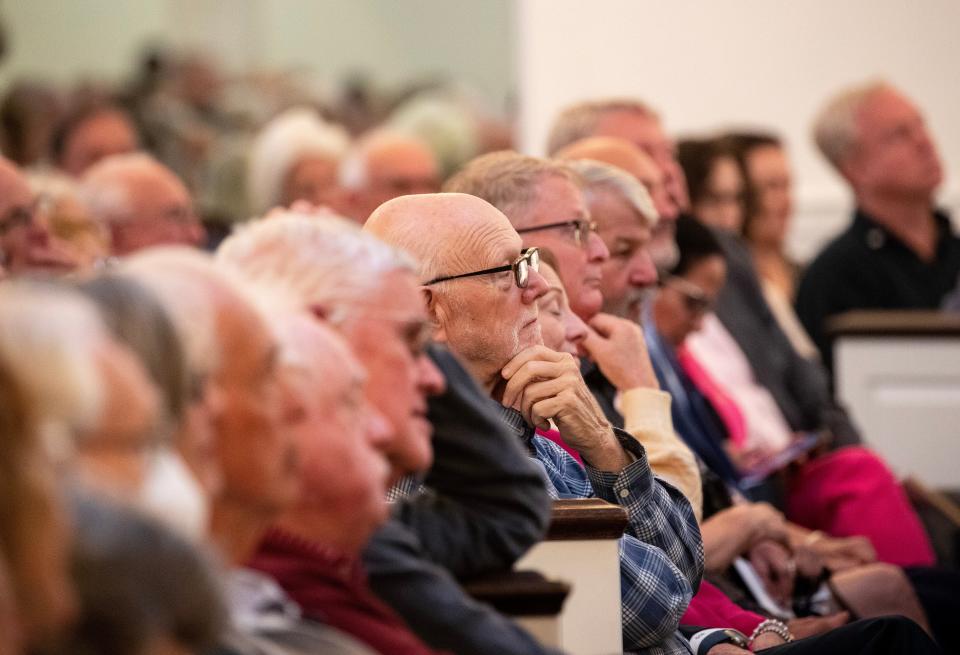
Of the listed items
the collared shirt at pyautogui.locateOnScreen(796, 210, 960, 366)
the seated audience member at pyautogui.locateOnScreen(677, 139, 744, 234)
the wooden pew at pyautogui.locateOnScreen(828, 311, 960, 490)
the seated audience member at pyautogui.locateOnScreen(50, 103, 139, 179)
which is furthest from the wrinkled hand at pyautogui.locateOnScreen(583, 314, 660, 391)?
the seated audience member at pyautogui.locateOnScreen(50, 103, 139, 179)

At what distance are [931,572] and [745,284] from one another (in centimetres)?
177

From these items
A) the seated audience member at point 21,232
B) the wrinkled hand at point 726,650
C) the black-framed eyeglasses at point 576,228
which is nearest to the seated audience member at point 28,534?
the wrinkled hand at point 726,650

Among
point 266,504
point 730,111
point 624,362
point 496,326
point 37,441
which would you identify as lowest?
point 730,111

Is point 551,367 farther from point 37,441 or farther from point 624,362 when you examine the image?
point 37,441

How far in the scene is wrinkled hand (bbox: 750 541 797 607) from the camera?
13.6 ft

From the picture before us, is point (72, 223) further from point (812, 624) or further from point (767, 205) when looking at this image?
point (767, 205)

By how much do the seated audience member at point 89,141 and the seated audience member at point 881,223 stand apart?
3048mm

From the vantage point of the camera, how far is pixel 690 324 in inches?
193

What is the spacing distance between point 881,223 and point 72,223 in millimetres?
3501

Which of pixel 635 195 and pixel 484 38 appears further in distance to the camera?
pixel 484 38

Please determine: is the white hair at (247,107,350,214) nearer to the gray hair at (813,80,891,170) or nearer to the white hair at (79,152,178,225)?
the white hair at (79,152,178,225)

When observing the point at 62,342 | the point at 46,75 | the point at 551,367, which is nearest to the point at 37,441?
the point at 62,342

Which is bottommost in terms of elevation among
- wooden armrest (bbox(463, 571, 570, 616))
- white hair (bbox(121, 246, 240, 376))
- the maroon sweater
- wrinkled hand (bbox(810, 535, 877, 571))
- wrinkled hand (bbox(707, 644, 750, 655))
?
wrinkled hand (bbox(810, 535, 877, 571))

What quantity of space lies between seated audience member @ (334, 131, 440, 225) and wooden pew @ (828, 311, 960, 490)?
190 cm
